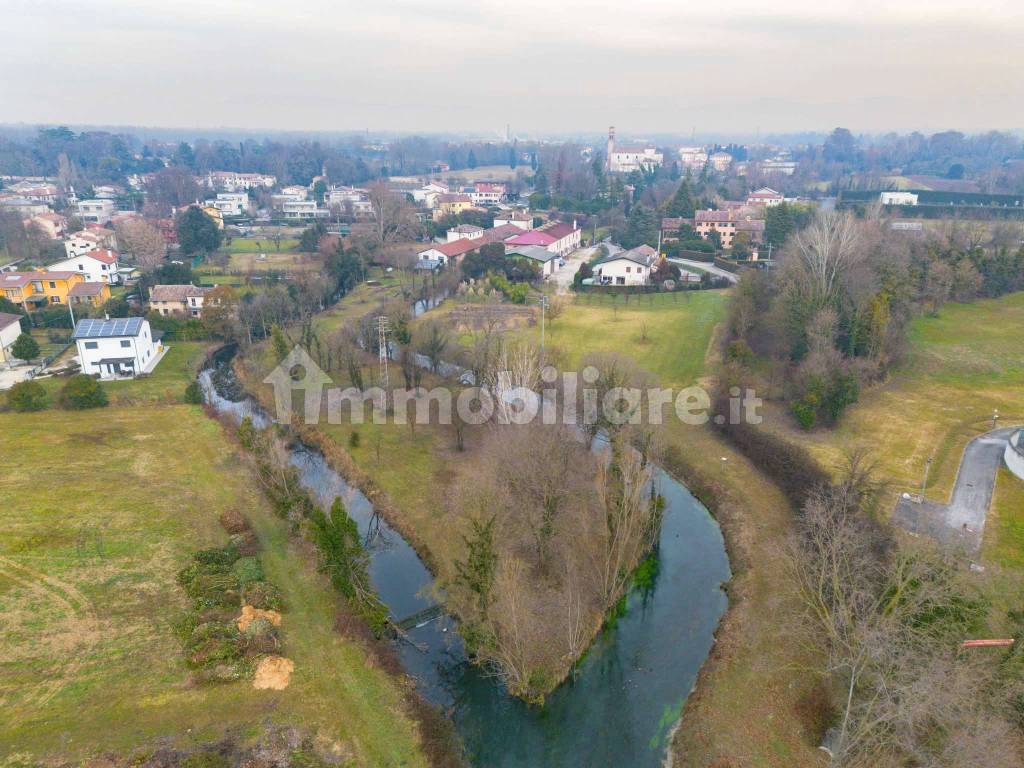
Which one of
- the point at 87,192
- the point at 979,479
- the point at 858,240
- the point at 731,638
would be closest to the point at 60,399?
the point at 731,638

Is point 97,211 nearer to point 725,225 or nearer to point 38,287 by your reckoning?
point 38,287

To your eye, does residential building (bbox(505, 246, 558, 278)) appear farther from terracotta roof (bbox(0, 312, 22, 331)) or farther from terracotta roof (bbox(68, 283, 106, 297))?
terracotta roof (bbox(0, 312, 22, 331))

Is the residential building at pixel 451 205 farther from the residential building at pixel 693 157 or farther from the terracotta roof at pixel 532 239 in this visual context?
the residential building at pixel 693 157

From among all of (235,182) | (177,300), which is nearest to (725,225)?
(177,300)

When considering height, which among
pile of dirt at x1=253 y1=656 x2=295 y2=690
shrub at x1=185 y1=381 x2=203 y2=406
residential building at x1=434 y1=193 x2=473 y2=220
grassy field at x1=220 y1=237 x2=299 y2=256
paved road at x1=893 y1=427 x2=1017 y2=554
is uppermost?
residential building at x1=434 y1=193 x2=473 y2=220

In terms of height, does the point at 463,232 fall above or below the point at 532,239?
below

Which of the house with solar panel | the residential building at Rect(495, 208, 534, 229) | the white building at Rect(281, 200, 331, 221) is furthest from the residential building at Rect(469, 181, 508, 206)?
the house with solar panel

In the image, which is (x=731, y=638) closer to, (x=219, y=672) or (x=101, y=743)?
(x=219, y=672)
